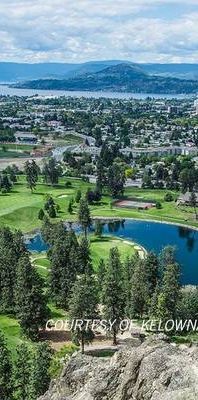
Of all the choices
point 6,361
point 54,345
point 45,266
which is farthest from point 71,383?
point 45,266

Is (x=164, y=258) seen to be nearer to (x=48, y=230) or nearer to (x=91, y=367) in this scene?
(x=48, y=230)

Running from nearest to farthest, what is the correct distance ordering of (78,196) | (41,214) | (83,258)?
(83,258) < (41,214) < (78,196)

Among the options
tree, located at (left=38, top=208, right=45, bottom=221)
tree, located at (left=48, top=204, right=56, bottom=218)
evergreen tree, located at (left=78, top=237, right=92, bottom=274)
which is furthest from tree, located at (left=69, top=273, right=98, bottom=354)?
tree, located at (left=48, top=204, right=56, bottom=218)

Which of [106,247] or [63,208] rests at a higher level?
[63,208]

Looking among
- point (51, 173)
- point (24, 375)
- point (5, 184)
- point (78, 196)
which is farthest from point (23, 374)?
point (51, 173)

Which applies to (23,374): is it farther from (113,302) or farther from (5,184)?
(5,184)

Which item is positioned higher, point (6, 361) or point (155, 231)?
point (6, 361)

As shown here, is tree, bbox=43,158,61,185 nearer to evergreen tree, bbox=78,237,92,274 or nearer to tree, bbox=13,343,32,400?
evergreen tree, bbox=78,237,92,274
